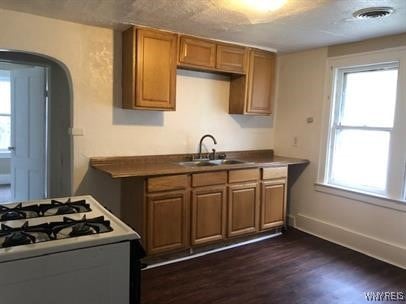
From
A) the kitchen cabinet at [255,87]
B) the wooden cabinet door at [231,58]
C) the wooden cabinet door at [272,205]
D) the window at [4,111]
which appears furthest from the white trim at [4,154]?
the wooden cabinet door at [272,205]

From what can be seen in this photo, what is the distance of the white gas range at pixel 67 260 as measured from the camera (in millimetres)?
1276

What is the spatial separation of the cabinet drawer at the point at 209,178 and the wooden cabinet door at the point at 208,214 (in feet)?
0.20

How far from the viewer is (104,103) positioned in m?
3.31

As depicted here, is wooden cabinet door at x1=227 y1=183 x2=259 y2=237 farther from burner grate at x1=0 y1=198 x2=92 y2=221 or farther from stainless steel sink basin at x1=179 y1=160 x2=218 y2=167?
burner grate at x1=0 y1=198 x2=92 y2=221

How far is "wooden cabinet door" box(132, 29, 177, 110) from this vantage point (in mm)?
3148

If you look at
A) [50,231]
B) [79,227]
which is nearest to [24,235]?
[50,231]

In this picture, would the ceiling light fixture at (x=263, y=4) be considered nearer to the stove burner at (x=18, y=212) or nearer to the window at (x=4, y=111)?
the stove burner at (x=18, y=212)

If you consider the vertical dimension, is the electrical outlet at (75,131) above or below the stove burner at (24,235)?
above

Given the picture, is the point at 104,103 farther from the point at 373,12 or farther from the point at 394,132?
the point at 394,132

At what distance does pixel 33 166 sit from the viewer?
13.6 feet

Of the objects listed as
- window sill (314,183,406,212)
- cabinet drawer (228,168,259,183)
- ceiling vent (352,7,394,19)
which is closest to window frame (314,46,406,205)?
window sill (314,183,406,212)

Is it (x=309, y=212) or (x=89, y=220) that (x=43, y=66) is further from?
(x=309, y=212)

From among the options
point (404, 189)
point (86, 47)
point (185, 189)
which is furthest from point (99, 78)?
point (404, 189)

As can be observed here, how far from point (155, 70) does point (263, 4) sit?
1.23 m
